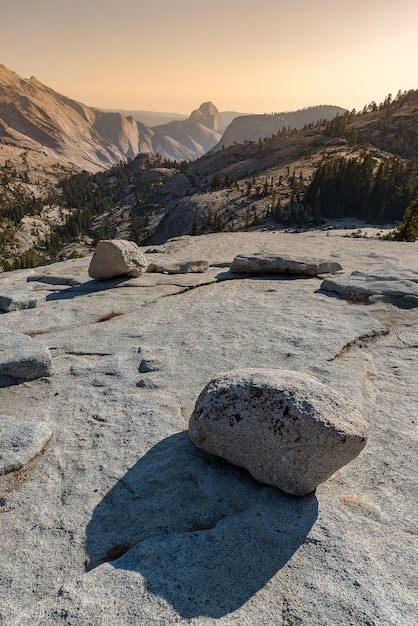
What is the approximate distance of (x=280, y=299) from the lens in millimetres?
16312

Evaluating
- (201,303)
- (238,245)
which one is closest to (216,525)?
(201,303)

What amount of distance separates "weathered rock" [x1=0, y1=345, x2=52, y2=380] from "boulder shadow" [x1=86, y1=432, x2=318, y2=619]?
4.72 m

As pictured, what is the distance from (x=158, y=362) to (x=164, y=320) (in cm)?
353

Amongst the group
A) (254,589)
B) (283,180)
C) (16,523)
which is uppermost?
(283,180)

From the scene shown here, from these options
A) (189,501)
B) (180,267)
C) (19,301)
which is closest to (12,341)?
(19,301)

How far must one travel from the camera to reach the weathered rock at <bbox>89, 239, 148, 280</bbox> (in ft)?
63.7

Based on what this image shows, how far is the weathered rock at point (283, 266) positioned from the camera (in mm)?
19688

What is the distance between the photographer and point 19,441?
24.5ft

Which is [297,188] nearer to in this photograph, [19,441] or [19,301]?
[19,301]

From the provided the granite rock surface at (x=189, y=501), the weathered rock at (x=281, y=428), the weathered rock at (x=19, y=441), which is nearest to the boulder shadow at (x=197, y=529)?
the granite rock surface at (x=189, y=501)

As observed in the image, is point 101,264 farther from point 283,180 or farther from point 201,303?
point 283,180

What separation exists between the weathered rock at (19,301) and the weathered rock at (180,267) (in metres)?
6.87

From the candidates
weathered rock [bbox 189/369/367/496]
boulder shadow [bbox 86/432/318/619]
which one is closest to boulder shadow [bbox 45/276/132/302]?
boulder shadow [bbox 86/432/318/619]

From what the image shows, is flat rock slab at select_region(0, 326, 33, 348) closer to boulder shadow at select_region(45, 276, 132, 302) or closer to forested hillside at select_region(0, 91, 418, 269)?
boulder shadow at select_region(45, 276, 132, 302)
